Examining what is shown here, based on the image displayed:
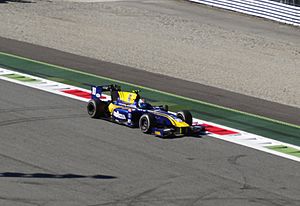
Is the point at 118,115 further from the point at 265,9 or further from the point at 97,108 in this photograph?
the point at 265,9

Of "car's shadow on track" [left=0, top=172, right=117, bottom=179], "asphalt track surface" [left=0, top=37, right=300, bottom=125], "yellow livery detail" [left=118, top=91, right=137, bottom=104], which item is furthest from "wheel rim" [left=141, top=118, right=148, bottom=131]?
"asphalt track surface" [left=0, top=37, right=300, bottom=125]

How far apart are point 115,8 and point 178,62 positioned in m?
12.2

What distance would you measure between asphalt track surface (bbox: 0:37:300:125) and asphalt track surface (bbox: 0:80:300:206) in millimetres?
4522

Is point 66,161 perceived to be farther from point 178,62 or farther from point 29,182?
point 178,62

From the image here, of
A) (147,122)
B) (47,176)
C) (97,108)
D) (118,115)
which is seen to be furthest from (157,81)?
(47,176)

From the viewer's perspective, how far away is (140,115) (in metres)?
22.1

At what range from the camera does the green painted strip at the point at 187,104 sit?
77.2ft

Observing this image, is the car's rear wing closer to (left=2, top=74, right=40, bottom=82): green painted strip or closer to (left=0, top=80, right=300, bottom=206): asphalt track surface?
(left=0, top=80, right=300, bottom=206): asphalt track surface

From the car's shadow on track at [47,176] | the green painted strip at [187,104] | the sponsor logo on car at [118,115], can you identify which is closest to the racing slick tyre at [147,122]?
the sponsor logo on car at [118,115]

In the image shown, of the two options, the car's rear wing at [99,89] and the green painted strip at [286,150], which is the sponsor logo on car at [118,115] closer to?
the car's rear wing at [99,89]

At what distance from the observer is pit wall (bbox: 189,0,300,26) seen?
4550 cm

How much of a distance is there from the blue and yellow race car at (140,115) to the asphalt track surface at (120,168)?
22 centimetres

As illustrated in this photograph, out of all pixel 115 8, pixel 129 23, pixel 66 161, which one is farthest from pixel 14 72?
pixel 115 8

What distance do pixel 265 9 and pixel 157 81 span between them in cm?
1877
